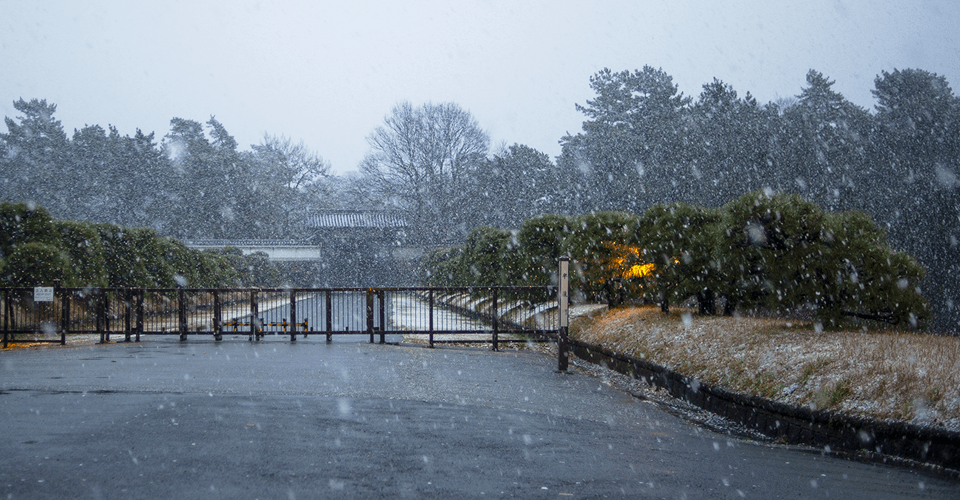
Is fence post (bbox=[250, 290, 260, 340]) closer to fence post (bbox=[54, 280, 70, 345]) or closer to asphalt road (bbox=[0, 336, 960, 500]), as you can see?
fence post (bbox=[54, 280, 70, 345])

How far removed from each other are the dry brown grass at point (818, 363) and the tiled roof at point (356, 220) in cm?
4282

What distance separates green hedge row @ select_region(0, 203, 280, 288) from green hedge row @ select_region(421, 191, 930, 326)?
12851 mm

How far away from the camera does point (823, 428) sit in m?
6.81

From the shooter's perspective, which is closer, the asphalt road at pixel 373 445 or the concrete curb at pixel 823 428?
the asphalt road at pixel 373 445

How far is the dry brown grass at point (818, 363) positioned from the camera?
21.0 ft

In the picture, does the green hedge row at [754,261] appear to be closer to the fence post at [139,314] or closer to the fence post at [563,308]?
the fence post at [563,308]

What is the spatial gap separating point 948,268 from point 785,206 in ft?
32.6

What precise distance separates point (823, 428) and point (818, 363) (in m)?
1.20

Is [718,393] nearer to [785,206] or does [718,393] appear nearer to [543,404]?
[543,404]

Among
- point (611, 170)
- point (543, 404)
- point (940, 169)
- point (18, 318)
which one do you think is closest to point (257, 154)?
→ point (611, 170)

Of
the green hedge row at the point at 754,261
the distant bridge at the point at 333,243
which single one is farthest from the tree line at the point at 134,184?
the green hedge row at the point at 754,261

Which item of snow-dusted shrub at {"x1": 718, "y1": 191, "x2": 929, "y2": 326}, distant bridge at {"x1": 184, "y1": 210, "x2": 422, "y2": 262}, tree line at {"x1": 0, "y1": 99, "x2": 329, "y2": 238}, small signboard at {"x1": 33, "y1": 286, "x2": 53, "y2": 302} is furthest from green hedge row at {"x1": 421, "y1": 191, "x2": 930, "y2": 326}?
tree line at {"x1": 0, "y1": 99, "x2": 329, "y2": 238}

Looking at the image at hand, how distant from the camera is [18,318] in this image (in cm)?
1688

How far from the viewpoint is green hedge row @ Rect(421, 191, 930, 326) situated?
32.6ft
